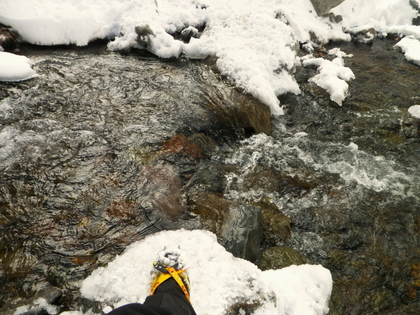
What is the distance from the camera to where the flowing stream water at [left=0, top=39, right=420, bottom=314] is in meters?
3.71

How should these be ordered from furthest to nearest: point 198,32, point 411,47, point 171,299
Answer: point 411,47
point 198,32
point 171,299

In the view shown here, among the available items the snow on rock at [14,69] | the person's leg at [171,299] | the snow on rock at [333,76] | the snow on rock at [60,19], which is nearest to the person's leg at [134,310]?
the person's leg at [171,299]

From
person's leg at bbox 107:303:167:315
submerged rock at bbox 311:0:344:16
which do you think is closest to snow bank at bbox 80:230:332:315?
person's leg at bbox 107:303:167:315

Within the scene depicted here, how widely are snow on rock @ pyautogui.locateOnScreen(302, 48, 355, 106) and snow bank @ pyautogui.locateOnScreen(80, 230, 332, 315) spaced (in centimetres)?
515

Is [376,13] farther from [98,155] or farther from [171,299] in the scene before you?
[171,299]

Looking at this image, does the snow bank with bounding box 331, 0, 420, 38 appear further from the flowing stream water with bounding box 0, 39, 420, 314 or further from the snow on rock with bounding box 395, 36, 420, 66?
the flowing stream water with bounding box 0, 39, 420, 314

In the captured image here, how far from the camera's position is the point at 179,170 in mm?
4820

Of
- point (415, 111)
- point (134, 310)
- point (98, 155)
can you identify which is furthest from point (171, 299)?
point (415, 111)

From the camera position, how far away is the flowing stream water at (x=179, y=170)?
371 centimetres

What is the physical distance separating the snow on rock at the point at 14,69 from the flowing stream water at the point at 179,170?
0.18 meters

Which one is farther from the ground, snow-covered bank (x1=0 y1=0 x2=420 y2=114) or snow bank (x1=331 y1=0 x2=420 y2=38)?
snow bank (x1=331 y1=0 x2=420 y2=38)

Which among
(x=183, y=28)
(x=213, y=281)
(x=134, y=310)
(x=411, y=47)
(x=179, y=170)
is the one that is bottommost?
(x=213, y=281)

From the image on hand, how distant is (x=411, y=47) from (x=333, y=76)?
414 centimetres

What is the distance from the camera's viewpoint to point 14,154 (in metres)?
4.55
